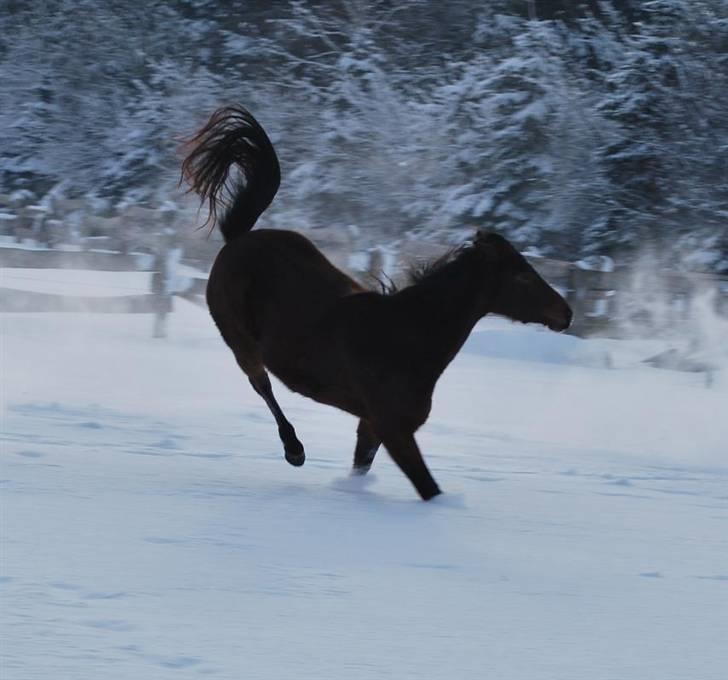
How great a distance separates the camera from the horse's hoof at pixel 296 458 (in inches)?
236

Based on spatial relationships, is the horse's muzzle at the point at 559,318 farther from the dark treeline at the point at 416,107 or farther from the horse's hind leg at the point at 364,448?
the dark treeline at the point at 416,107

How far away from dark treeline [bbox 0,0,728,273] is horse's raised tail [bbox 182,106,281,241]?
1115 centimetres

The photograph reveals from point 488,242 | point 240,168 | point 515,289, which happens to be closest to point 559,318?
point 515,289

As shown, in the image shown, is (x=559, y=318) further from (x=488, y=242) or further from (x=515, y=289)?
(x=488, y=242)

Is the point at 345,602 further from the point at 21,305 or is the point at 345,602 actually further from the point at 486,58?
the point at 486,58

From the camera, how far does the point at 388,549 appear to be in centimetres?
419

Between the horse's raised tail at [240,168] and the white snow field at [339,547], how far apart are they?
1190 millimetres

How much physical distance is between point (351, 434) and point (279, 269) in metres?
1.98

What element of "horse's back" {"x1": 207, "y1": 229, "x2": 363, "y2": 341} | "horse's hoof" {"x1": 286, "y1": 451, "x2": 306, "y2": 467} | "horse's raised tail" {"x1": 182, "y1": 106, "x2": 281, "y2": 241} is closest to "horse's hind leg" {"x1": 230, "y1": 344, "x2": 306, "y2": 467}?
"horse's hoof" {"x1": 286, "y1": 451, "x2": 306, "y2": 467}

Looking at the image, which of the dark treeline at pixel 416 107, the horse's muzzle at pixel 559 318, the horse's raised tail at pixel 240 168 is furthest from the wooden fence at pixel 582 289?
the horse's muzzle at pixel 559 318

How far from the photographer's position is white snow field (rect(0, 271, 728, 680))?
10.0ft

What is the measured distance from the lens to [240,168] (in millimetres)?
6762

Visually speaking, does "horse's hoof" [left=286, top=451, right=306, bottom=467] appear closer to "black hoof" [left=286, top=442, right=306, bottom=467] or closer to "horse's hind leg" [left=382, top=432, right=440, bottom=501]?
"black hoof" [left=286, top=442, right=306, bottom=467]

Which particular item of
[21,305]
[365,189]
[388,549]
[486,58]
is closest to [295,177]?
[365,189]
